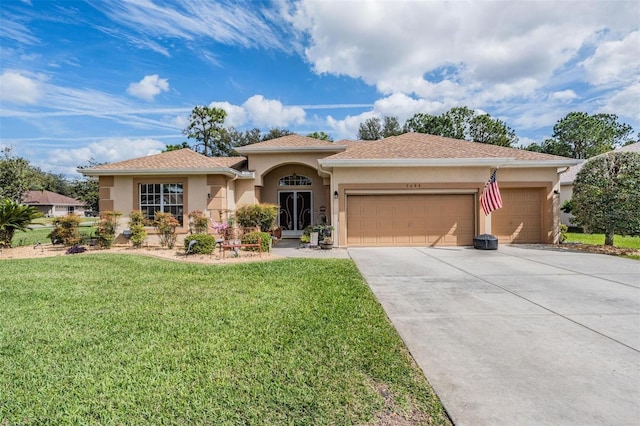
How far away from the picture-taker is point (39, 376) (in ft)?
10.7

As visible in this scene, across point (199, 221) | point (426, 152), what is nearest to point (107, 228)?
point (199, 221)

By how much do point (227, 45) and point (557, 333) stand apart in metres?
17.7

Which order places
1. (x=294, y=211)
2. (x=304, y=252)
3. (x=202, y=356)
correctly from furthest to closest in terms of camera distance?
(x=294, y=211) → (x=304, y=252) → (x=202, y=356)

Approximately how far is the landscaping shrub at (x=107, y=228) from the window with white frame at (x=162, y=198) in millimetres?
1362

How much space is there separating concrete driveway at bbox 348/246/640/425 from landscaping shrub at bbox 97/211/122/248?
10798mm

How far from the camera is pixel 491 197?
1211 centimetres

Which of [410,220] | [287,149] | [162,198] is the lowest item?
[410,220]

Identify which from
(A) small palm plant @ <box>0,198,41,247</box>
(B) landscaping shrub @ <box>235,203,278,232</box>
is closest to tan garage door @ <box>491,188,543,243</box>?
(B) landscaping shrub @ <box>235,203,278,232</box>

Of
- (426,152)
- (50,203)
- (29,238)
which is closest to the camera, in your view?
(426,152)

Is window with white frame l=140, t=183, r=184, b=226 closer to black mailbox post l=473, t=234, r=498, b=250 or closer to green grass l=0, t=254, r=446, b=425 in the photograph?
green grass l=0, t=254, r=446, b=425

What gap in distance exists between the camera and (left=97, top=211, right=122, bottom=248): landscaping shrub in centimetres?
1263

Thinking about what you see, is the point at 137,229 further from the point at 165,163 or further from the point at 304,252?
the point at 304,252

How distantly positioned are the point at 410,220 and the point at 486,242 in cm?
312

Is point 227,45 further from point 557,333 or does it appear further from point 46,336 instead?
A: point 557,333
